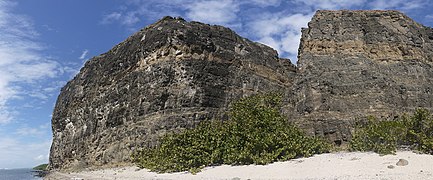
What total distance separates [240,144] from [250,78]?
23.0 metres

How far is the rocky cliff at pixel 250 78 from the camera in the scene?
37.3 metres

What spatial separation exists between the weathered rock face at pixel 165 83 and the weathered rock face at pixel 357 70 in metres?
9.59

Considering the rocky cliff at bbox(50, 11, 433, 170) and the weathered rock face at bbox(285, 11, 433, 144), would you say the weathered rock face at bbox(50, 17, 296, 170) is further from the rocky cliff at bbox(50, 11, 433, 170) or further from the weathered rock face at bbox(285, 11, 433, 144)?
the weathered rock face at bbox(285, 11, 433, 144)

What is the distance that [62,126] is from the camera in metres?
70.4

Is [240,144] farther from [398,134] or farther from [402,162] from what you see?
[402,162]

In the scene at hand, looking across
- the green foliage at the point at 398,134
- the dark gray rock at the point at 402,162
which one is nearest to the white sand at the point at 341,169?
the dark gray rock at the point at 402,162

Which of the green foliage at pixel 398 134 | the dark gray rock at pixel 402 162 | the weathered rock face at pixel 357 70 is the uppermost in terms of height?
the weathered rock face at pixel 357 70

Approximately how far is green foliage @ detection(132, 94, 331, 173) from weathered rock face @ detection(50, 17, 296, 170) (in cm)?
982

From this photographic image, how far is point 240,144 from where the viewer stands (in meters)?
28.2

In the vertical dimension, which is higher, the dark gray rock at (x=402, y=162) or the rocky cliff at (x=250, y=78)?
the rocky cliff at (x=250, y=78)

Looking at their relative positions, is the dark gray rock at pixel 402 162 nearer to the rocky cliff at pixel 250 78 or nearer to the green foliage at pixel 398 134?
the green foliage at pixel 398 134

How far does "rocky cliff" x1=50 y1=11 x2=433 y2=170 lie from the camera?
123 ft

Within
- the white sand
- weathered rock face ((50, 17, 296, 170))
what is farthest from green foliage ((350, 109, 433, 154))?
weathered rock face ((50, 17, 296, 170))

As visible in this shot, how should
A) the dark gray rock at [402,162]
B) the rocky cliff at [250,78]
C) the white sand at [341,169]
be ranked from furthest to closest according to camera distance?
the rocky cliff at [250,78] → the dark gray rock at [402,162] → the white sand at [341,169]
